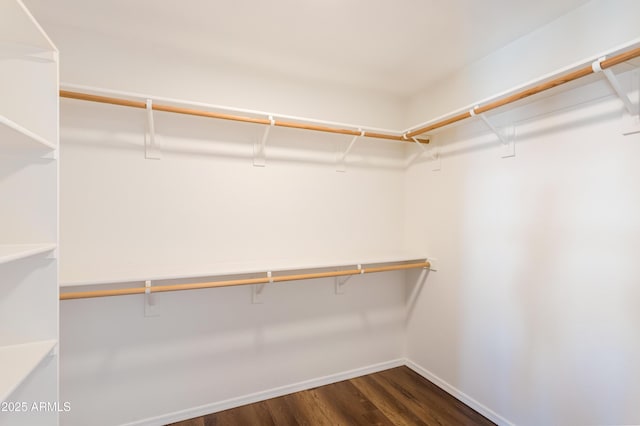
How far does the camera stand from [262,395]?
2.18m

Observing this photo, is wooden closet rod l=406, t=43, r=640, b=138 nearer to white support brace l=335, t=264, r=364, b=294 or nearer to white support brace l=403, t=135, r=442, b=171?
white support brace l=403, t=135, r=442, b=171

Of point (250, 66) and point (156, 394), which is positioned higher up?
point (250, 66)

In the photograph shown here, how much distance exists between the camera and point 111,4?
1.55m

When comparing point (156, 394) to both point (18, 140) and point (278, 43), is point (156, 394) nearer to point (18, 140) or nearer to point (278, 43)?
point (18, 140)

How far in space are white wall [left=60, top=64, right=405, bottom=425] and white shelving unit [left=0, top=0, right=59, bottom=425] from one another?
489mm

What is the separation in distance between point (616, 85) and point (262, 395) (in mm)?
2630

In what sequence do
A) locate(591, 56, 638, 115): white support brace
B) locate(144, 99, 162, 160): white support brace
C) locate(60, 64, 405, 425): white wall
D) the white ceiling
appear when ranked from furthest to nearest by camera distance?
1. locate(144, 99, 162, 160): white support brace
2. locate(60, 64, 405, 425): white wall
3. the white ceiling
4. locate(591, 56, 638, 115): white support brace

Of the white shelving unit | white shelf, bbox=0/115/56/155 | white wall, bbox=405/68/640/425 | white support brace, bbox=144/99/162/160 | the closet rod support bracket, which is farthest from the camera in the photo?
the closet rod support bracket

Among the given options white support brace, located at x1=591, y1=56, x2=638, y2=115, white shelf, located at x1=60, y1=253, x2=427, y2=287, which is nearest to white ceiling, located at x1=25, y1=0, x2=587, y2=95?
white support brace, located at x1=591, y1=56, x2=638, y2=115

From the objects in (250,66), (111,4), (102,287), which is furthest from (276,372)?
(111,4)

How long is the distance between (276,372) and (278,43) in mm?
2221

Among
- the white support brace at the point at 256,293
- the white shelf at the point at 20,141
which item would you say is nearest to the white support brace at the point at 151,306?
the white support brace at the point at 256,293

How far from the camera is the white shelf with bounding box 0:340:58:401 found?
3.06 feet

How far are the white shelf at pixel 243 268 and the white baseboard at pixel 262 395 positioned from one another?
0.91 m
